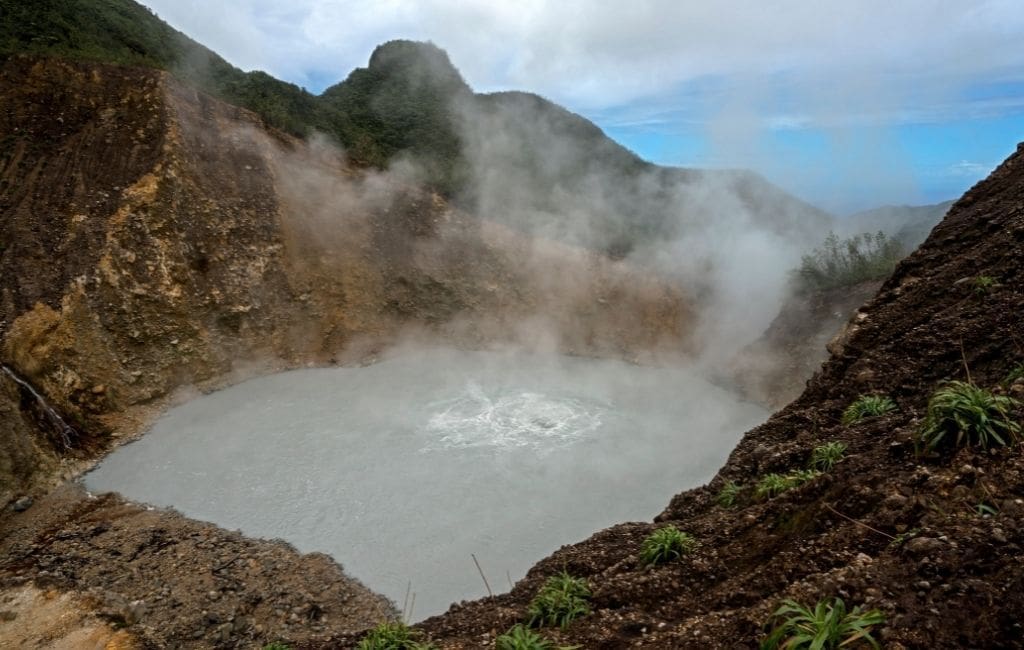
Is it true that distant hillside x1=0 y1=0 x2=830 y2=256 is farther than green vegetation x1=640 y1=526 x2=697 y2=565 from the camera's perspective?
Yes

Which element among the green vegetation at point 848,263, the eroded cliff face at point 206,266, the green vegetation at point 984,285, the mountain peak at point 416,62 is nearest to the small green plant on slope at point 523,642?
the green vegetation at point 984,285

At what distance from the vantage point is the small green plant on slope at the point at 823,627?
9.97ft

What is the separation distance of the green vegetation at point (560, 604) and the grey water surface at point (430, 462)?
343 cm

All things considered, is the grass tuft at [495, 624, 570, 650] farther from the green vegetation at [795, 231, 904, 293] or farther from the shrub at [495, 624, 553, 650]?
the green vegetation at [795, 231, 904, 293]

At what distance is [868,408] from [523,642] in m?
4.47

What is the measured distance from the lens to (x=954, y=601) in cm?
304

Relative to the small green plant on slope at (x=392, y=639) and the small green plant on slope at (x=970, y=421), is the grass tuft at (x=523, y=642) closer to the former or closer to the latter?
the small green plant on slope at (x=392, y=639)

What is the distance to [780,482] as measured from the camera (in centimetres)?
576

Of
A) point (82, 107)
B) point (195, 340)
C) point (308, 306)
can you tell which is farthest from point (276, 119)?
point (195, 340)

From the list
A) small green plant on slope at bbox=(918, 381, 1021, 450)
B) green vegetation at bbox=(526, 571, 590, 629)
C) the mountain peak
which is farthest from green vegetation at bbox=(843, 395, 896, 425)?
the mountain peak

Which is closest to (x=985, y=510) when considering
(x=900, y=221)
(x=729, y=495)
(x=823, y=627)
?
(x=823, y=627)

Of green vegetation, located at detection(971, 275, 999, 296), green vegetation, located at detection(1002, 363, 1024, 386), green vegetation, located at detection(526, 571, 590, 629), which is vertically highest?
green vegetation, located at detection(971, 275, 999, 296)

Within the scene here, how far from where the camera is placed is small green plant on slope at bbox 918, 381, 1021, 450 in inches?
165

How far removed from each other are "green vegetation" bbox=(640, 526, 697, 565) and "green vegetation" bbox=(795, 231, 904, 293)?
49.3 feet
